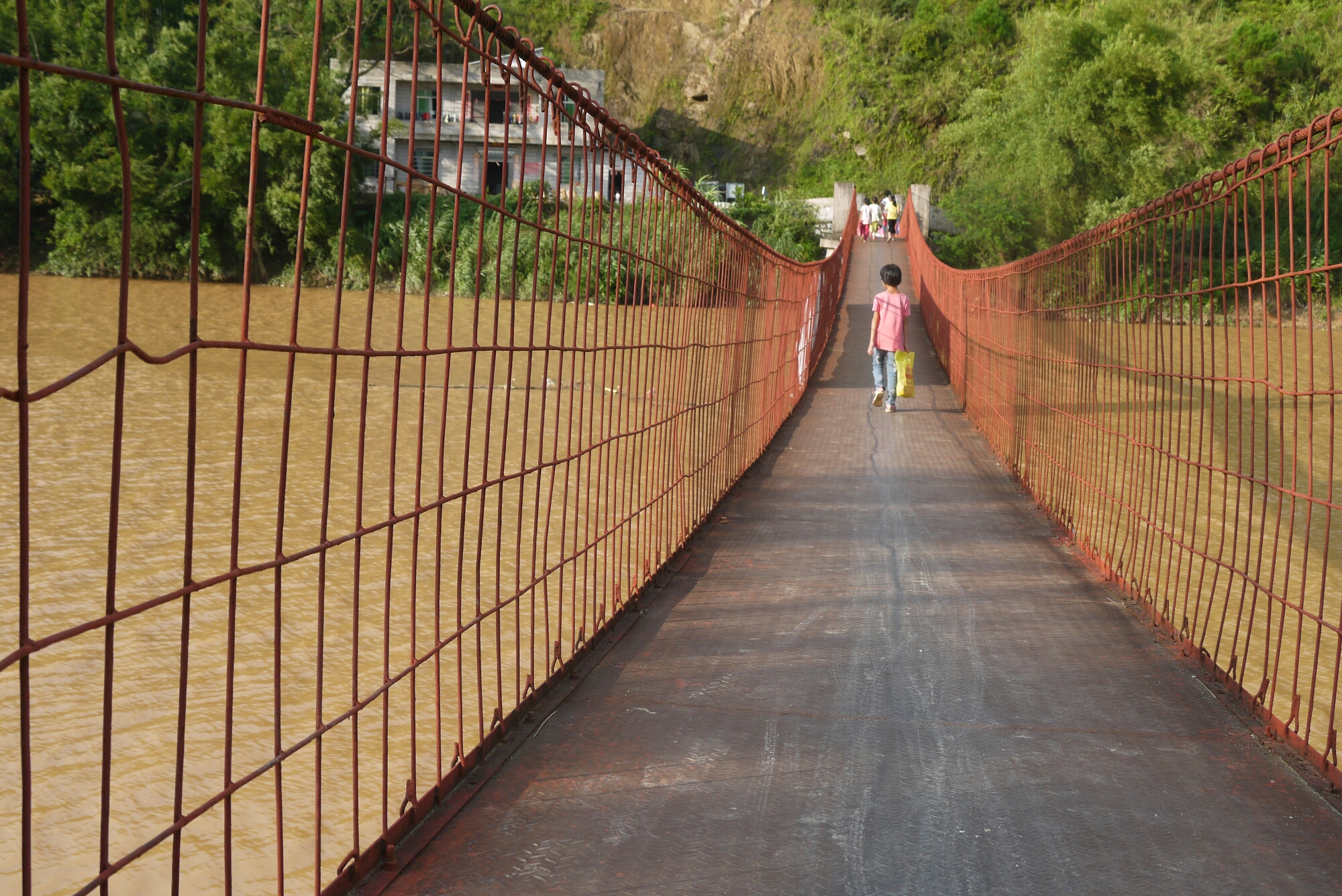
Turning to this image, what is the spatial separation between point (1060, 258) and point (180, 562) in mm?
4629

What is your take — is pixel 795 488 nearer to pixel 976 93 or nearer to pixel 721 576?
pixel 721 576

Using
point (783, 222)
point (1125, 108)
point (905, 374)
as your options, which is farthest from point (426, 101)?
point (905, 374)

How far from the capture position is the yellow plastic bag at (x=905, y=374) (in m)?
10.2

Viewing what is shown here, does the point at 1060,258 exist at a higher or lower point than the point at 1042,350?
higher

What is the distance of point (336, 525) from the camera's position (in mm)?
6230

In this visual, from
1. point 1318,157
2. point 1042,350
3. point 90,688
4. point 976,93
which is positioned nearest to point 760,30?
point 976,93

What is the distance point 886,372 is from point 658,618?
21.9 ft

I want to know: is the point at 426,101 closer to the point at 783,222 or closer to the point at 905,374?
the point at 783,222

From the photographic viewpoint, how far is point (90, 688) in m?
3.81

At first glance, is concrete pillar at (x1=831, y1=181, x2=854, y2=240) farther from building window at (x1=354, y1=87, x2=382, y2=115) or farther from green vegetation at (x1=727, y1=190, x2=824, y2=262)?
Answer: building window at (x1=354, y1=87, x2=382, y2=115)

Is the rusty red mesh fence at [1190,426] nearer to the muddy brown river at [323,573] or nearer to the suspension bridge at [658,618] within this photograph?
the suspension bridge at [658,618]

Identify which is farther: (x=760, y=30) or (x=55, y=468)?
(x=760, y=30)

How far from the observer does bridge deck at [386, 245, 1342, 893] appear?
7.79ft

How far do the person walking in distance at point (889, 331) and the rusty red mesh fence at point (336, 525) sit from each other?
2.46 ft
